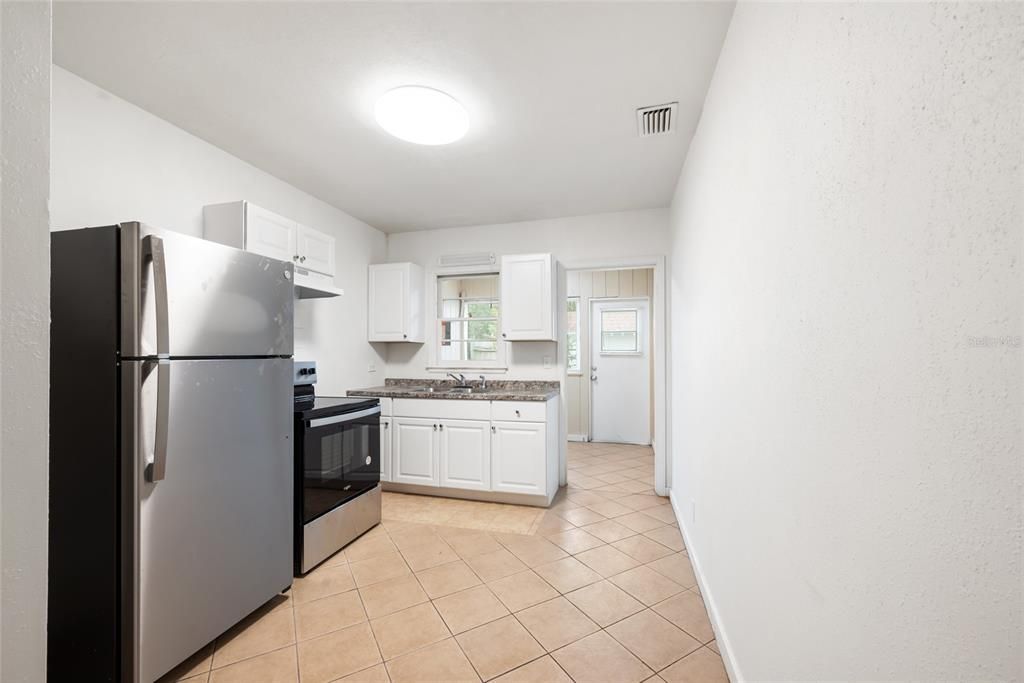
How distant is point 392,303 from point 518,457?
1995 millimetres

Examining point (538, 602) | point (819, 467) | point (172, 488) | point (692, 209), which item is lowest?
point (538, 602)

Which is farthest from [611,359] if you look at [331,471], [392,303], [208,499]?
[208,499]

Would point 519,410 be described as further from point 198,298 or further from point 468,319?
point 198,298

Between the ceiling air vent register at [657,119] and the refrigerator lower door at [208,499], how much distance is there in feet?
7.59

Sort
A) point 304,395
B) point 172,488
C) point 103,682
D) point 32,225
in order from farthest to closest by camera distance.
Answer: point 304,395, point 172,488, point 103,682, point 32,225

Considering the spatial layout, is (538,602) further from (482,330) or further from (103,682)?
(482,330)

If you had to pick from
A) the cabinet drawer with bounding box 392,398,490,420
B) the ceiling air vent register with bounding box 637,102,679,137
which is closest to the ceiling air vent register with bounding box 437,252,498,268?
the cabinet drawer with bounding box 392,398,490,420

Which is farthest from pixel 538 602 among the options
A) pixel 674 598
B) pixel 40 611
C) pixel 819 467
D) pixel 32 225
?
pixel 32 225

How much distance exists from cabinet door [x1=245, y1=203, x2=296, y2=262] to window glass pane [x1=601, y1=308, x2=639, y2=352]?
4.15 m

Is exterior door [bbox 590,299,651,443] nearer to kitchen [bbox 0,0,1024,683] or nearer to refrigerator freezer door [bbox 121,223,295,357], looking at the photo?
kitchen [bbox 0,0,1024,683]

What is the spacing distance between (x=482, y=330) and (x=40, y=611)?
12.7 ft

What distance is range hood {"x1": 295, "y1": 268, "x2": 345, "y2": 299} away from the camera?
2.93 metres

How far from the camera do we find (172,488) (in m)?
1.63

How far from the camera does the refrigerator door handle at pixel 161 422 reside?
5.07ft
